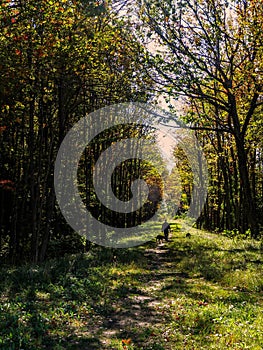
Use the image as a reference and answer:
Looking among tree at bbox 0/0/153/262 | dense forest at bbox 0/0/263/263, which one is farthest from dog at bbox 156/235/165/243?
tree at bbox 0/0/153/262

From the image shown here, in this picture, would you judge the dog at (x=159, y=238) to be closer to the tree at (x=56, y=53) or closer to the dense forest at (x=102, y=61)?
the dense forest at (x=102, y=61)

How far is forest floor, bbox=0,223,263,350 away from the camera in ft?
25.8

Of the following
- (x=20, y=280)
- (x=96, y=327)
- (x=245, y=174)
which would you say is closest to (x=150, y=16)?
(x=245, y=174)

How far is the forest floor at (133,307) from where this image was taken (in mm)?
7855

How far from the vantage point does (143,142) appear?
146 ft

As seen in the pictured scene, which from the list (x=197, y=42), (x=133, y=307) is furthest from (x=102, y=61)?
(x=133, y=307)

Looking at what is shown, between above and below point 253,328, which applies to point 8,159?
above

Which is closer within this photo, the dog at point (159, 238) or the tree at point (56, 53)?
the tree at point (56, 53)

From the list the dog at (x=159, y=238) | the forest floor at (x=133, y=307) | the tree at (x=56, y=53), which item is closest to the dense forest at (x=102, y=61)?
the tree at (x=56, y=53)

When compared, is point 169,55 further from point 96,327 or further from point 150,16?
point 96,327

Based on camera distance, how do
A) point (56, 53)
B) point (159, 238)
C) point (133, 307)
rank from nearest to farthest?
point (133, 307), point (56, 53), point (159, 238)

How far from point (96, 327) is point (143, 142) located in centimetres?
3596

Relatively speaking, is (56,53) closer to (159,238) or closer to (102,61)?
(102,61)

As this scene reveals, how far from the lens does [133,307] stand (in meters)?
11.2
